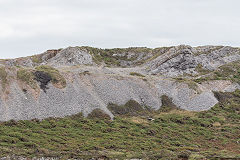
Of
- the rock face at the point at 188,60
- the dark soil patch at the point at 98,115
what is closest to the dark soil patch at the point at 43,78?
the dark soil patch at the point at 98,115

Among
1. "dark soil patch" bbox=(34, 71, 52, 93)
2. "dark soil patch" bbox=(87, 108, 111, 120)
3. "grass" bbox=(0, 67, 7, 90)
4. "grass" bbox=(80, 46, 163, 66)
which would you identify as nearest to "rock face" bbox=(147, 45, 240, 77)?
"grass" bbox=(80, 46, 163, 66)

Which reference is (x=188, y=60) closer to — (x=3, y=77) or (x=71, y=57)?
(x=71, y=57)

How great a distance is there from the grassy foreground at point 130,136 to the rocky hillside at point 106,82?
3.24 meters

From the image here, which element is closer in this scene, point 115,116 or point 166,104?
point 115,116

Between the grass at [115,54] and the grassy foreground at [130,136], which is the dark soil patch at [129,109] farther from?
the grass at [115,54]

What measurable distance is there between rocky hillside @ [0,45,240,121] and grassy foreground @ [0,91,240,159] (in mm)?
3240

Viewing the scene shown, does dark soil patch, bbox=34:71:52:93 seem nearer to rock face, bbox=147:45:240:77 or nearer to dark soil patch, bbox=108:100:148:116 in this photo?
dark soil patch, bbox=108:100:148:116

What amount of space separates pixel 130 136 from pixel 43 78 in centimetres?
2076

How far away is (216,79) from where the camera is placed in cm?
8125

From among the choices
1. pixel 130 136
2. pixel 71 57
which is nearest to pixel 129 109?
pixel 130 136

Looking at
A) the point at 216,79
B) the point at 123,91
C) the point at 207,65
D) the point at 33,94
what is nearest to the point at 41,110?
the point at 33,94

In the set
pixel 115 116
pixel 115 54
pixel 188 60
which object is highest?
pixel 115 54

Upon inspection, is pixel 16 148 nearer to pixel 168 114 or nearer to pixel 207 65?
pixel 168 114

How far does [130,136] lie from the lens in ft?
149
